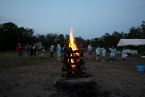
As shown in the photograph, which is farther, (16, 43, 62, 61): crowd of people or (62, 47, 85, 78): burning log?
(16, 43, 62, 61): crowd of people

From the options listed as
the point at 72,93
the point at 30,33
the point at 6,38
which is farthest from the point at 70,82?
the point at 30,33

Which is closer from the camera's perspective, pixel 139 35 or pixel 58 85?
pixel 58 85

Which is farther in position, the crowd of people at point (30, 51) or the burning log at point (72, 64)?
the crowd of people at point (30, 51)

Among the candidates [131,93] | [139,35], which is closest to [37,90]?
[131,93]

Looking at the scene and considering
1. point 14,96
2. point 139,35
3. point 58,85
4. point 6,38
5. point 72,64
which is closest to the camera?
point 14,96

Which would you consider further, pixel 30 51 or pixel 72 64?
pixel 30 51

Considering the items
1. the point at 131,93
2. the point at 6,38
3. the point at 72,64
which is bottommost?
the point at 131,93

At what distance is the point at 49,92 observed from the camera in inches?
355

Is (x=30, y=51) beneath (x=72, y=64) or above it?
above

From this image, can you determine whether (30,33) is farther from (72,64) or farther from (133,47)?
(72,64)

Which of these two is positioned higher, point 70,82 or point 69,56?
point 69,56

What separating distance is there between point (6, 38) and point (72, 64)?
193ft

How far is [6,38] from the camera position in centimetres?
6550

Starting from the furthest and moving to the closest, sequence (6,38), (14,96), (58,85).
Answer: (6,38), (58,85), (14,96)
